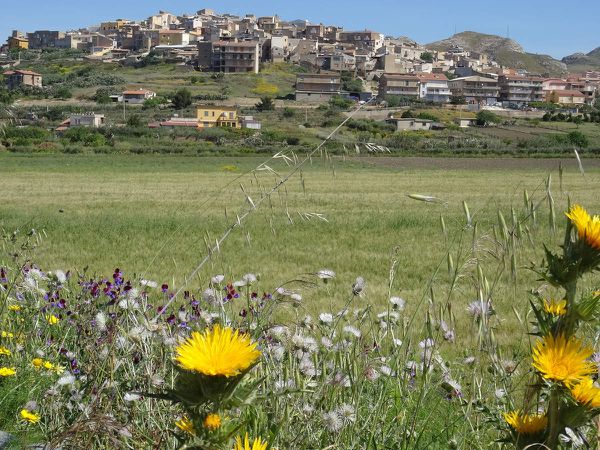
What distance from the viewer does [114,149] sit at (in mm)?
49000

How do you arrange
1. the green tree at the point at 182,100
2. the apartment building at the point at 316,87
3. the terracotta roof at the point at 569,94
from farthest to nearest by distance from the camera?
the terracotta roof at the point at 569,94
the apartment building at the point at 316,87
the green tree at the point at 182,100

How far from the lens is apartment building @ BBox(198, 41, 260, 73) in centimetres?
14025

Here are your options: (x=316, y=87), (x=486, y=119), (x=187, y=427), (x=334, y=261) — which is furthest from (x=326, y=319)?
(x=316, y=87)

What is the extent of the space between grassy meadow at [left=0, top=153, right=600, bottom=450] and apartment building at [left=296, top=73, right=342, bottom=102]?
68569 millimetres

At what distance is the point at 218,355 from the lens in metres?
1.18

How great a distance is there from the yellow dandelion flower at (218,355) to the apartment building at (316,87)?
107486 mm

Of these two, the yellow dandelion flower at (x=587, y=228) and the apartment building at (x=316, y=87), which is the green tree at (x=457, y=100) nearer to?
the apartment building at (x=316, y=87)

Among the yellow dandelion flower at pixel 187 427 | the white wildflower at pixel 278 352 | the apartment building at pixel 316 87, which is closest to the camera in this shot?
the yellow dandelion flower at pixel 187 427

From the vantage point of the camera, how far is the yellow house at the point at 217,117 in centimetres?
7981

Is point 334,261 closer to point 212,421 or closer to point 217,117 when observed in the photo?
point 212,421

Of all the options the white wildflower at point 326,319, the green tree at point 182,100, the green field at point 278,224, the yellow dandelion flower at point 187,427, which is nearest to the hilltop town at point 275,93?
the green tree at point 182,100

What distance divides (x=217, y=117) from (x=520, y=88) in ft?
289

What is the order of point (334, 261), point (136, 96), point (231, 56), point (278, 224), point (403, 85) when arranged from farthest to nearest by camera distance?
1. point (231, 56)
2. point (403, 85)
3. point (136, 96)
4. point (278, 224)
5. point (334, 261)

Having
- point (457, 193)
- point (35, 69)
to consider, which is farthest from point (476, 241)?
point (35, 69)
